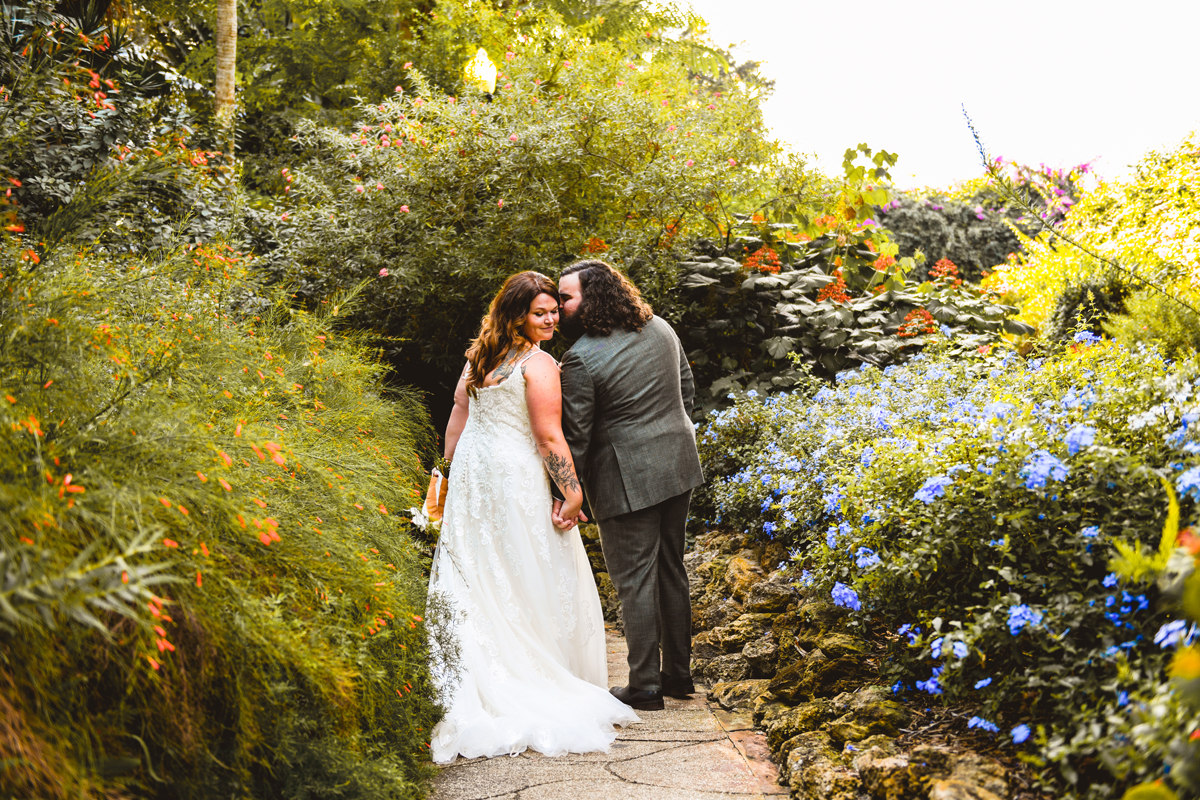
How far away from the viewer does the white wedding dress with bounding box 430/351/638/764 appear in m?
2.89

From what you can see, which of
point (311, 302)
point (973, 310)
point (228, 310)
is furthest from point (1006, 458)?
point (311, 302)

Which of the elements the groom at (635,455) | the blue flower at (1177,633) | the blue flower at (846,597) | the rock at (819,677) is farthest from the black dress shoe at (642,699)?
the blue flower at (1177,633)

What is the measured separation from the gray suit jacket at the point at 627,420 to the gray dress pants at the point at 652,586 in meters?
0.11

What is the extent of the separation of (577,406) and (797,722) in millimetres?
1449

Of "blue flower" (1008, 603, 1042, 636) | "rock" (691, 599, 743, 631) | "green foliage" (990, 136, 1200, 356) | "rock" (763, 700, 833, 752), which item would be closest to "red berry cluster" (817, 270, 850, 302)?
"green foliage" (990, 136, 1200, 356)

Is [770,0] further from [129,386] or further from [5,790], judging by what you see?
[5,790]

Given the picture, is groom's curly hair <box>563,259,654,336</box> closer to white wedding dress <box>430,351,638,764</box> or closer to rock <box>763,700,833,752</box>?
white wedding dress <box>430,351,638,764</box>

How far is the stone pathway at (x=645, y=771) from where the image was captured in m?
2.36

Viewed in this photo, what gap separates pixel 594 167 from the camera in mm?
6543

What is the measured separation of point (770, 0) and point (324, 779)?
1236cm

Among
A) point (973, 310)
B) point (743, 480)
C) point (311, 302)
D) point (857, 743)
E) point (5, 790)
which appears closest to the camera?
point (5, 790)

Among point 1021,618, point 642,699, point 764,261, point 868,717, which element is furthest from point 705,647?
point 764,261

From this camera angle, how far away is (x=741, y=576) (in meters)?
4.00

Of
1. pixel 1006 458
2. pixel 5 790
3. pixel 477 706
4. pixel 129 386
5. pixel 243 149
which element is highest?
pixel 243 149
